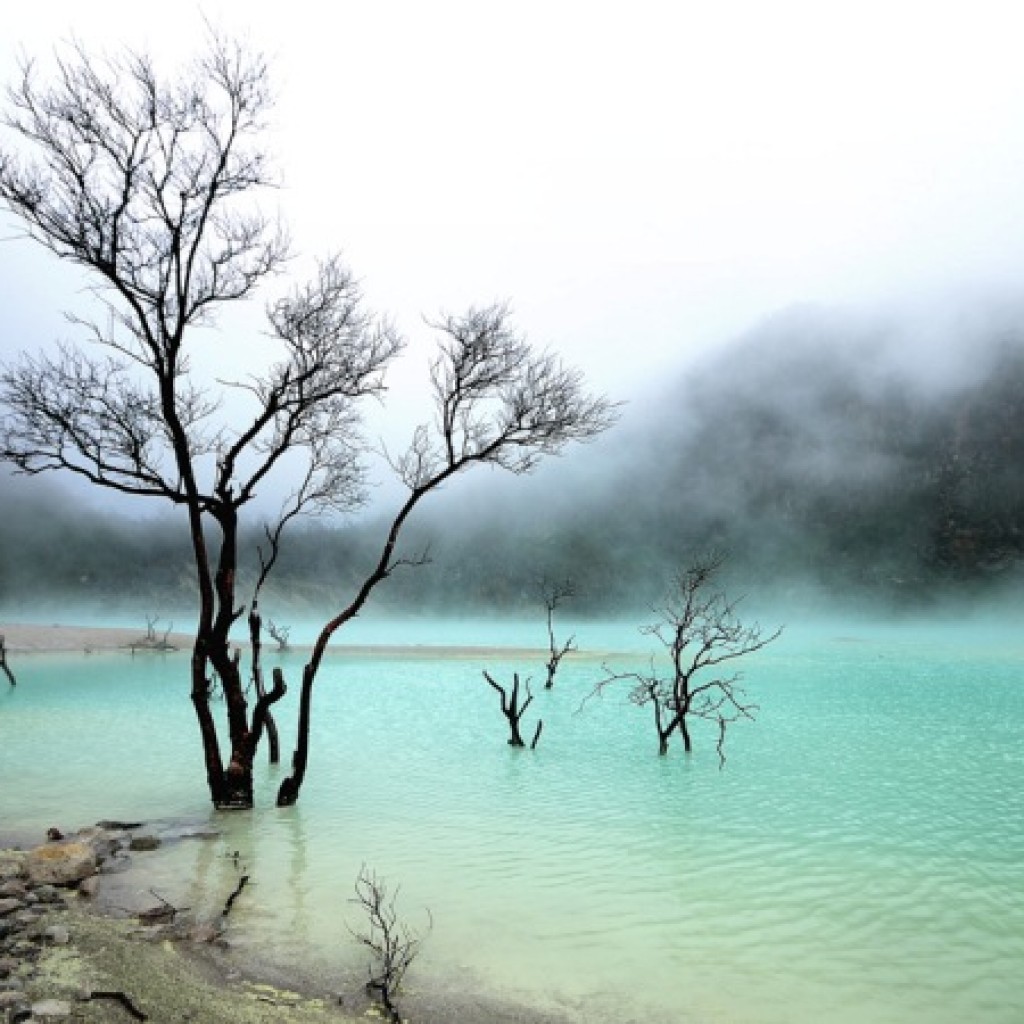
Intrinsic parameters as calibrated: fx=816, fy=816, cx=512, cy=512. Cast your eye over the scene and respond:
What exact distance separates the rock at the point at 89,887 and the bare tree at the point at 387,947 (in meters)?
2.78

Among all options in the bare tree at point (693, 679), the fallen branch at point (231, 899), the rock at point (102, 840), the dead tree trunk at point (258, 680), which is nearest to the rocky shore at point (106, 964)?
the fallen branch at point (231, 899)

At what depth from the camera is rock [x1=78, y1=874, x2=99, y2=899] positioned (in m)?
8.73

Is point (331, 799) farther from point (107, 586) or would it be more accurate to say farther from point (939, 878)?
point (107, 586)

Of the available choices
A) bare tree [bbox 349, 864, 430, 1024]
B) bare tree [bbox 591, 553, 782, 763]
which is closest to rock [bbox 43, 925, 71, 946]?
bare tree [bbox 349, 864, 430, 1024]

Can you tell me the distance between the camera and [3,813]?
13133mm

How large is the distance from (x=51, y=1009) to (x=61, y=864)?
13.6ft

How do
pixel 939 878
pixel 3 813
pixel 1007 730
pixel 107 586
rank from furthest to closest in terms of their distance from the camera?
pixel 107 586 → pixel 1007 730 → pixel 3 813 → pixel 939 878

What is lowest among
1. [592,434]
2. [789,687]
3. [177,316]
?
[789,687]

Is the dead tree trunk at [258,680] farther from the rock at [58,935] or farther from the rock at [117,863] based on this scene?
the rock at [58,935]

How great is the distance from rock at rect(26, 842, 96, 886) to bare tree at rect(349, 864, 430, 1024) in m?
3.03

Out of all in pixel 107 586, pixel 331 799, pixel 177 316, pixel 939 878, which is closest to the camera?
pixel 939 878

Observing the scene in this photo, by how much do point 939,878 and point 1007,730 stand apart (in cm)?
1677

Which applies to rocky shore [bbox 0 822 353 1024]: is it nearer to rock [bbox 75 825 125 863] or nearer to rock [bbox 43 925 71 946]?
rock [bbox 43 925 71 946]

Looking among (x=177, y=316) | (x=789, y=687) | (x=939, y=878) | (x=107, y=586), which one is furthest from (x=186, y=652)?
(x=107, y=586)
